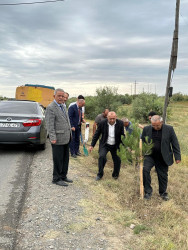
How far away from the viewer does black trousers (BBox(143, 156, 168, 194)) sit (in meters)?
5.22

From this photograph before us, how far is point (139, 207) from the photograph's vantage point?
15.4ft

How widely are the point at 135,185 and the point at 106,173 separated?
967 millimetres

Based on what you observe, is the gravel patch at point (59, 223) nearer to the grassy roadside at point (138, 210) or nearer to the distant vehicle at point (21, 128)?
the grassy roadside at point (138, 210)

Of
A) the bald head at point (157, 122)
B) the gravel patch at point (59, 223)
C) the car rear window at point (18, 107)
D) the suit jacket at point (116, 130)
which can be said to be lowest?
the gravel patch at point (59, 223)

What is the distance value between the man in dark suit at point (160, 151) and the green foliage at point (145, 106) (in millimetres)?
22394

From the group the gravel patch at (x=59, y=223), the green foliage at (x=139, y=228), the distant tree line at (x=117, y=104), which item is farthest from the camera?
the distant tree line at (x=117, y=104)

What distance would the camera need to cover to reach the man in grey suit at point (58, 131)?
491 centimetres

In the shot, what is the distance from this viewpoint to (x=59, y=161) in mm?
5160

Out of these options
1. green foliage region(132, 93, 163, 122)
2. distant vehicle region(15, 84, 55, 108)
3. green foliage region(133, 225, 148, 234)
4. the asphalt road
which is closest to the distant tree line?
green foliage region(132, 93, 163, 122)

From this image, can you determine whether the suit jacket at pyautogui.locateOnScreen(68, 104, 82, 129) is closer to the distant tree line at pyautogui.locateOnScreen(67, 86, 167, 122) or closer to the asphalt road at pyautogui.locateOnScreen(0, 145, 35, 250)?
the asphalt road at pyautogui.locateOnScreen(0, 145, 35, 250)

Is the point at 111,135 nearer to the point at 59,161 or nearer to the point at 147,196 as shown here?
the point at 59,161

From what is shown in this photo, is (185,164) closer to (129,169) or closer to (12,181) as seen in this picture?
(129,169)

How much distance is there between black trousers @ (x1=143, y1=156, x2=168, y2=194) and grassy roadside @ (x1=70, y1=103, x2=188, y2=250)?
0.74ft

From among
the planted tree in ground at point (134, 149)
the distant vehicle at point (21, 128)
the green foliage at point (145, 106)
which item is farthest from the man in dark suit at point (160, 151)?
the green foliage at point (145, 106)
